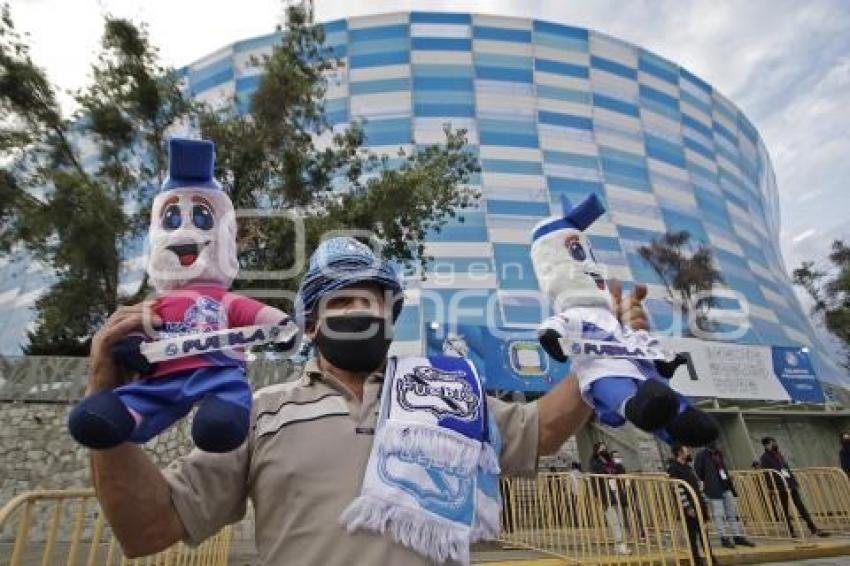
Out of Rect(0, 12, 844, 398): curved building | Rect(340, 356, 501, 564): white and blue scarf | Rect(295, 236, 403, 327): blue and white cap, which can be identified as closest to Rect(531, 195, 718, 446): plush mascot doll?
Rect(340, 356, 501, 564): white and blue scarf

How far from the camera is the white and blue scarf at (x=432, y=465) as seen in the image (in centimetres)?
144

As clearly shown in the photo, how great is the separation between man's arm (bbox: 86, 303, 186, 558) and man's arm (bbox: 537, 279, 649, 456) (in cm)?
111

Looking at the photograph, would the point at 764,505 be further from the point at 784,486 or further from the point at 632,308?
the point at 632,308

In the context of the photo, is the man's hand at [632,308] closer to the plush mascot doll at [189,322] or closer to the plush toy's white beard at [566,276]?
the plush toy's white beard at [566,276]

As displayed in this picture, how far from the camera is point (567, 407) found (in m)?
1.85

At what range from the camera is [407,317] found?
20766 mm

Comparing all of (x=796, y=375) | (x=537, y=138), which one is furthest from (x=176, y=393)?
(x=537, y=138)

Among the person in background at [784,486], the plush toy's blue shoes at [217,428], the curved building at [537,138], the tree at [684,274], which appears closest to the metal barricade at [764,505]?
the person in background at [784,486]

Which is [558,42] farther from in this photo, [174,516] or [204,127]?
[174,516]

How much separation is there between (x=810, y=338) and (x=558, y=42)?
2110cm

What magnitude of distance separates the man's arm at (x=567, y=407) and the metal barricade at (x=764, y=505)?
323 inches

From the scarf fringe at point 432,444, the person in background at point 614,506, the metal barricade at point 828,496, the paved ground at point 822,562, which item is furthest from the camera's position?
the metal barricade at point 828,496

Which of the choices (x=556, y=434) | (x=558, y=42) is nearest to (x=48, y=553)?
(x=556, y=434)

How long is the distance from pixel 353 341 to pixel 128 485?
0.72 meters
